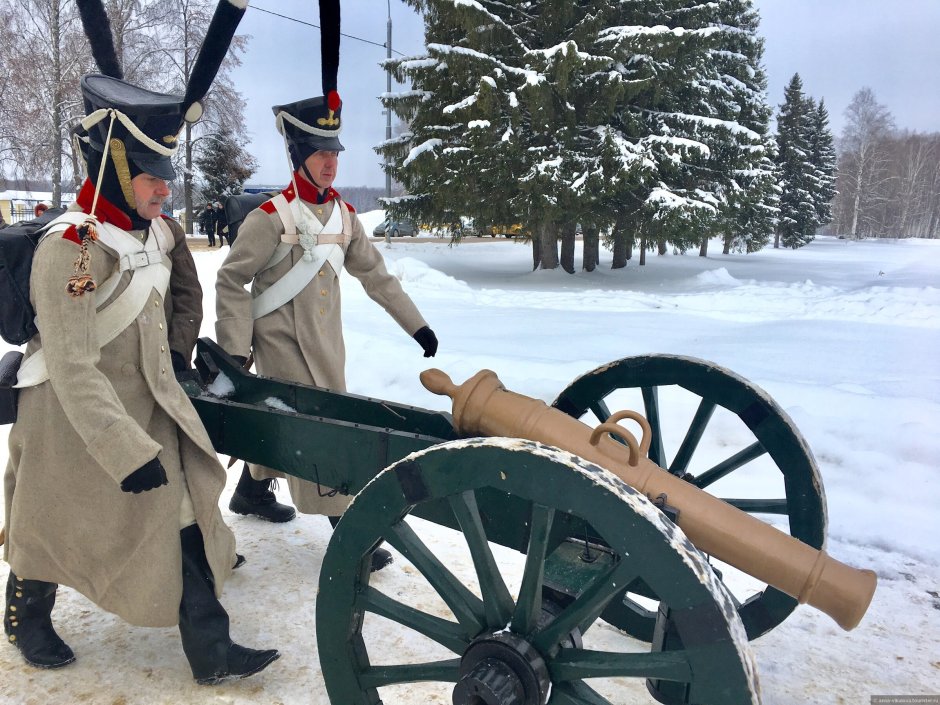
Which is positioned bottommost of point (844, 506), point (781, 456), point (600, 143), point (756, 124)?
point (844, 506)

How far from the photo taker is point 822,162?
35.3m

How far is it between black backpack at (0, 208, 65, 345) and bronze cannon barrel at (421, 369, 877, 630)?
134 centimetres

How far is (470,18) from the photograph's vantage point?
494 inches

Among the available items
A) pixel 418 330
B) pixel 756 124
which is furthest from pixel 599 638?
pixel 756 124

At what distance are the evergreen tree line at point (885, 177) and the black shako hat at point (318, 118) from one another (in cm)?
777

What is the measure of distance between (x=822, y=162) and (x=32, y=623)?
129ft

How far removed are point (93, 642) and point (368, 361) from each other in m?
3.46

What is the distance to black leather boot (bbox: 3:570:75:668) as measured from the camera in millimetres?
2387

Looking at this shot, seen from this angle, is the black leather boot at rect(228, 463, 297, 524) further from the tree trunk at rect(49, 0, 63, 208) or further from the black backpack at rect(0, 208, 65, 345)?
the tree trunk at rect(49, 0, 63, 208)

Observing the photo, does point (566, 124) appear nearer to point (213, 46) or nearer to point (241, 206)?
point (241, 206)

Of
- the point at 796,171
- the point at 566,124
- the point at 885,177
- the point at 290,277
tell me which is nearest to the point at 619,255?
the point at 566,124

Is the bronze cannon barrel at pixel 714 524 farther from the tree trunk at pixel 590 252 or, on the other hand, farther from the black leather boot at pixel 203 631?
the tree trunk at pixel 590 252

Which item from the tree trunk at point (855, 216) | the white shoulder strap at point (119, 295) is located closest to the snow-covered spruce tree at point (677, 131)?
the white shoulder strap at point (119, 295)

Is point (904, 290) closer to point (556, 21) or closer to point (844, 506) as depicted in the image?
point (556, 21)
